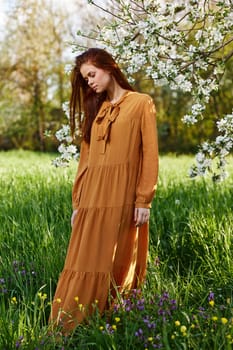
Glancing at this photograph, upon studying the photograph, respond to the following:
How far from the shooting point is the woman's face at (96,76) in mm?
3283

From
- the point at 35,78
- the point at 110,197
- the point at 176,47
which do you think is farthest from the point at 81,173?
the point at 35,78

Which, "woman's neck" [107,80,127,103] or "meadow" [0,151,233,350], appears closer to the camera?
"meadow" [0,151,233,350]

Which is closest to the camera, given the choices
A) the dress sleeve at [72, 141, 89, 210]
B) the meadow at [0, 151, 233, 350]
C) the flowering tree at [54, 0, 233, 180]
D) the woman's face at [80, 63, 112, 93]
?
the meadow at [0, 151, 233, 350]

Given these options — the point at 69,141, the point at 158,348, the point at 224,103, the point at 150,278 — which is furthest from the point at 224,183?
the point at 224,103

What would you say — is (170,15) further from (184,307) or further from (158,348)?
(158,348)

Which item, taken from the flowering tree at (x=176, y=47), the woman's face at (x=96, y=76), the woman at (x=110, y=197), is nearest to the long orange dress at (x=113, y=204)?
the woman at (x=110, y=197)

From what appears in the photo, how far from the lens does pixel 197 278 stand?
156 inches

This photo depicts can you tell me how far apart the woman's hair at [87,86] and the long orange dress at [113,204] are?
147mm

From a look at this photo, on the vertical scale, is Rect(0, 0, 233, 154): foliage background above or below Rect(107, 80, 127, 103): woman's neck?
above

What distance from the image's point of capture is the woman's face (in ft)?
10.8

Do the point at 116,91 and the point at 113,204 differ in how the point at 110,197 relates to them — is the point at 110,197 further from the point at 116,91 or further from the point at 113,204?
the point at 116,91

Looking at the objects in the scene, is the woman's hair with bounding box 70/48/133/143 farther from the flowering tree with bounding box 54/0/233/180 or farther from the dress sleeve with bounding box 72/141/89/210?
the flowering tree with bounding box 54/0/233/180

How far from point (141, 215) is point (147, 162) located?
277mm

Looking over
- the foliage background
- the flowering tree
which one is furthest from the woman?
the foliage background
